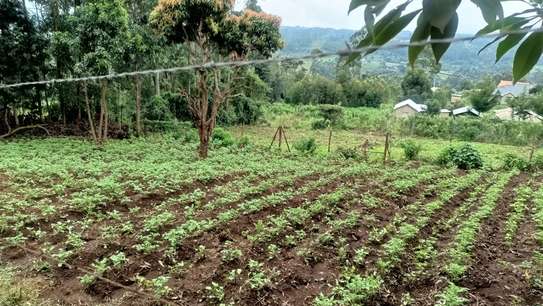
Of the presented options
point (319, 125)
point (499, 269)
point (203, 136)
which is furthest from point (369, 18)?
point (319, 125)

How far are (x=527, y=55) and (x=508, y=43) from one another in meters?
0.03

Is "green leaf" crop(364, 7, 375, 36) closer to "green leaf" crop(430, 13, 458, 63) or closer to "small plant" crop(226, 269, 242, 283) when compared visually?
"green leaf" crop(430, 13, 458, 63)

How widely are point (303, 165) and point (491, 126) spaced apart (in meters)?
15.1

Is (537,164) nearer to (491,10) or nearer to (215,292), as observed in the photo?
(215,292)

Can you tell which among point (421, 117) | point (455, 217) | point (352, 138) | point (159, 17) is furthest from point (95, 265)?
point (421, 117)

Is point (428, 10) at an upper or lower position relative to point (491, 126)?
upper

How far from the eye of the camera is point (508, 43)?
0.52 metres

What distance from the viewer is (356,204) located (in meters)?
6.50

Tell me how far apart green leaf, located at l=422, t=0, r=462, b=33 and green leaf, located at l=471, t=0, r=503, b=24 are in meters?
0.03

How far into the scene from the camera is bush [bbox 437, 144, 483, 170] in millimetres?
11688

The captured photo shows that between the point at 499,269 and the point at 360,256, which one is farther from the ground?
the point at 360,256

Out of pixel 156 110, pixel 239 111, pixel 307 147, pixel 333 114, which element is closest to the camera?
pixel 307 147

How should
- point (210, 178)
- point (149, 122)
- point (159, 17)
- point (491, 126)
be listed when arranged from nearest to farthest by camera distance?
point (210, 178) → point (159, 17) → point (149, 122) → point (491, 126)

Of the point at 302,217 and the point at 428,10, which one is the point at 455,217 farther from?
the point at 428,10
